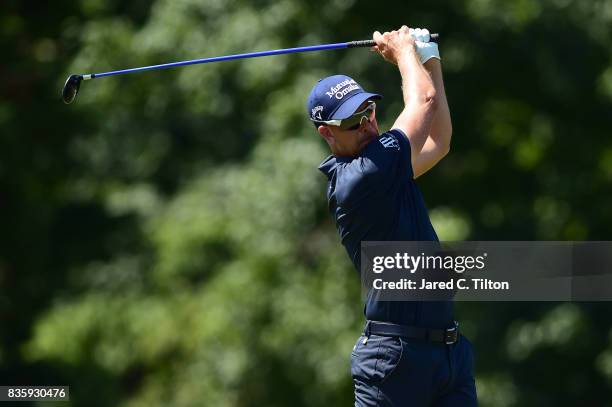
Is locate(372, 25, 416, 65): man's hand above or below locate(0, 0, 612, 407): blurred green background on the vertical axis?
below

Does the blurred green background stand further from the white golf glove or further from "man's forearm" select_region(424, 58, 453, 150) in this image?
the white golf glove

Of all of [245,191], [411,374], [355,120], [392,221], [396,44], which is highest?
[245,191]

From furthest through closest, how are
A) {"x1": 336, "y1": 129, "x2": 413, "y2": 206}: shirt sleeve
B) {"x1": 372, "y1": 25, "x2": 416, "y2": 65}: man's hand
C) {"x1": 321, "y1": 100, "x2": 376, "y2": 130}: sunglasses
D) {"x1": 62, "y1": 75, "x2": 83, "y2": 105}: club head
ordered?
1. {"x1": 62, "y1": 75, "x2": 83, "y2": 105}: club head
2. {"x1": 372, "y1": 25, "x2": 416, "y2": 65}: man's hand
3. {"x1": 321, "y1": 100, "x2": 376, "y2": 130}: sunglasses
4. {"x1": 336, "y1": 129, "x2": 413, "y2": 206}: shirt sleeve

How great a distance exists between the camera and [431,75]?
16.2 ft

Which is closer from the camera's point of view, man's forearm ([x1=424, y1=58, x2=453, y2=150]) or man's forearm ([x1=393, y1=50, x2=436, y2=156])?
man's forearm ([x1=393, y1=50, x2=436, y2=156])

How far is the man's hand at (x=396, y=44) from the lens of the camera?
477 centimetres

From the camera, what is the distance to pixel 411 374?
451 cm

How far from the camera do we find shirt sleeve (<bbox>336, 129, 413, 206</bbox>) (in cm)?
447

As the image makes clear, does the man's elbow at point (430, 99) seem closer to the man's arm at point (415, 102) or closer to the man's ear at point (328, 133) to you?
the man's arm at point (415, 102)

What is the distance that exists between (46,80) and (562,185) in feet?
20.9

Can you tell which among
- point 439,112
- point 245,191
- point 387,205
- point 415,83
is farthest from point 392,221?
point 245,191

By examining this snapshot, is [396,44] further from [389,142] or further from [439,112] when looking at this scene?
[389,142]

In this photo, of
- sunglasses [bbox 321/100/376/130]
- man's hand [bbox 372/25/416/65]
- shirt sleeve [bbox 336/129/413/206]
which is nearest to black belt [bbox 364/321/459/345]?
shirt sleeve [bbox 336/129/413/206]

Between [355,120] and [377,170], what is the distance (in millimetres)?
244
